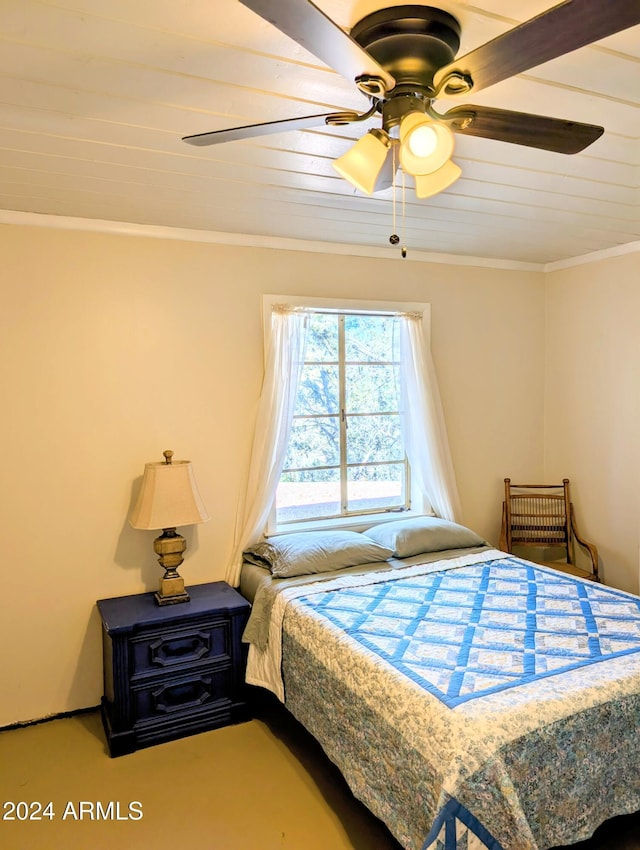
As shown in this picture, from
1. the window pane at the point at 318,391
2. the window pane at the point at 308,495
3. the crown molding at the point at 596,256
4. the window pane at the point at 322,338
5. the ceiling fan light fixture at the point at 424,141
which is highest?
the crown molding at the point at 596,256

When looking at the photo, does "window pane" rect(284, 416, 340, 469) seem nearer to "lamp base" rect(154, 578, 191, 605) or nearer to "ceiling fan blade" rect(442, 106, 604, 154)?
"lamp base" rect(154, 578, 191, 605)

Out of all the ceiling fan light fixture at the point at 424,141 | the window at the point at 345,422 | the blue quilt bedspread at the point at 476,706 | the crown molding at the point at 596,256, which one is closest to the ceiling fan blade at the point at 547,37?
the ceiling fan light fixture at the point at 424,141

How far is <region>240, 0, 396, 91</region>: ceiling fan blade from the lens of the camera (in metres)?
1.02

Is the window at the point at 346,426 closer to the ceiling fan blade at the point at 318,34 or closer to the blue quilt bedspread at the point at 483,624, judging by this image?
the blue quilt bedspread at the point at 483,624

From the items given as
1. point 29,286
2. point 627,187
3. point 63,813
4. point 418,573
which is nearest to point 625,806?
point 418,573

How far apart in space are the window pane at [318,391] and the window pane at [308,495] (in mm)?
377

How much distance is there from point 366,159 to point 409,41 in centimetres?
27

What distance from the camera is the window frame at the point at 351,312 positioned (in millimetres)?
3402

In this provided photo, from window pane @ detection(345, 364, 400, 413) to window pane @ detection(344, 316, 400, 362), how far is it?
0.07m

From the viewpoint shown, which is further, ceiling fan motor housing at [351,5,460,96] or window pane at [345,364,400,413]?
window pane at [345,364,400,413]

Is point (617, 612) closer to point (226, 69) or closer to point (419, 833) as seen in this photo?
point (419, 833)

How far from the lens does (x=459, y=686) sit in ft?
6.35

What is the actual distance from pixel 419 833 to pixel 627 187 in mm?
2574

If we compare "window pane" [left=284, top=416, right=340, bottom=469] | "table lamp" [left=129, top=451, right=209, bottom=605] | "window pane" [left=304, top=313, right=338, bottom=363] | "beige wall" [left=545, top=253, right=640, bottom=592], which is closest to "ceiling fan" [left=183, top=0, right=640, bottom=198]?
"table lamp" [left=129, top=451, right=209, bottom=605]
